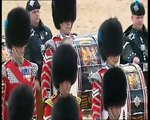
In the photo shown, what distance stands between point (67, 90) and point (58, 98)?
0.31 feet

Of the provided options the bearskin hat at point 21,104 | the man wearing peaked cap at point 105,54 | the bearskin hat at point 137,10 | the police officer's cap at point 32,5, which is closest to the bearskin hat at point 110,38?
the man wearing peaked cap at point 105,54

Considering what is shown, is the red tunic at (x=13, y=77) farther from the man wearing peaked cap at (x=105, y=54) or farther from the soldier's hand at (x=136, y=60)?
the soldier's hand at (x=136, y=60)

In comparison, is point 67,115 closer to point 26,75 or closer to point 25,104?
point 25,104

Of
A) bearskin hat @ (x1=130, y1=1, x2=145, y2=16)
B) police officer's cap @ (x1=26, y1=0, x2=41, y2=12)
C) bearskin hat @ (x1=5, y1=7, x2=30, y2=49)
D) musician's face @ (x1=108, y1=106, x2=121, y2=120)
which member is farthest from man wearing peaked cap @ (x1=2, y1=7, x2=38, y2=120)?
bearskin hat @ (x1=130, y1=1, x2=145, y2=16)

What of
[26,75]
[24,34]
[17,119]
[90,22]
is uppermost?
[90,22]

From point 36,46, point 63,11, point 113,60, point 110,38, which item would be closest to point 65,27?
point 110,38

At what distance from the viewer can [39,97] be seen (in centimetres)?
711

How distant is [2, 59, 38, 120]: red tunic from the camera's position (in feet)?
19.4

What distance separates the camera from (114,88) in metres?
5.59

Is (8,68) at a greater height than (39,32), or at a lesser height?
lesser

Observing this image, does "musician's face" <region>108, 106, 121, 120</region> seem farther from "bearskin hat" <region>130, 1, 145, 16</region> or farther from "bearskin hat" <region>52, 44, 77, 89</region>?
"bearskin hat" <region>130, 1, 145, 16</region>

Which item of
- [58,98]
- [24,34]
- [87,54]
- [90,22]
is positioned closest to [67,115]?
[58,98]

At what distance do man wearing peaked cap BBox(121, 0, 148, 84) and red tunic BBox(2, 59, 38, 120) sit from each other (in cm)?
169

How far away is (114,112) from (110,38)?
128cm
